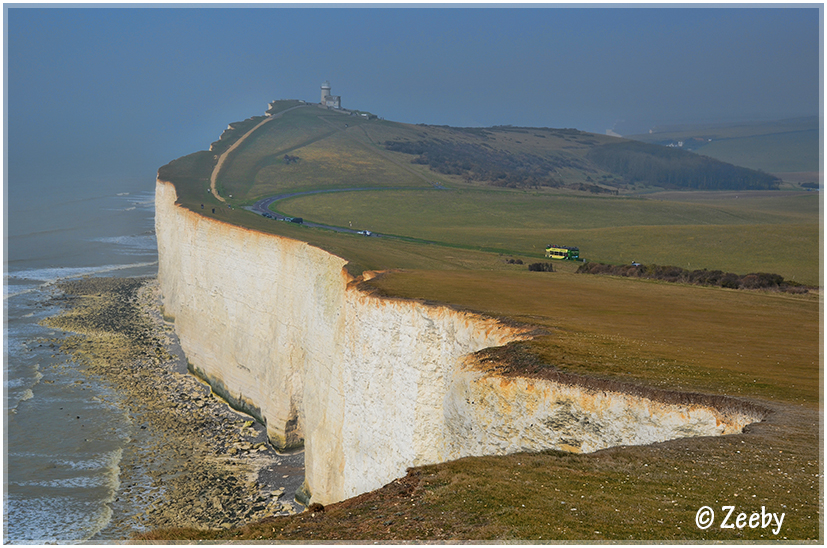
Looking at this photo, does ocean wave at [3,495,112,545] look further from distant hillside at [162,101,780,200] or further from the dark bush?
distant hillside at [162,101,780,200]

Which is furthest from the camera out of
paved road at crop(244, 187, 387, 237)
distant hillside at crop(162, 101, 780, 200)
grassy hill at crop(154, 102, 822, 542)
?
distant hillside at crop(162, 101, 780, 200)

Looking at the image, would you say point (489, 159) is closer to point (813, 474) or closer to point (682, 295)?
point (682, 295)

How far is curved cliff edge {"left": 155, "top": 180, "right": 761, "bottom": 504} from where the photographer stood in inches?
595

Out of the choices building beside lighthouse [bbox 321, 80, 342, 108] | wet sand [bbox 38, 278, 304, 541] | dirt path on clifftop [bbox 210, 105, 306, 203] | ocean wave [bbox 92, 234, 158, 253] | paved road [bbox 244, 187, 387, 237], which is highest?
building beside lighthouse [bbox 321, 80, 342, 108]

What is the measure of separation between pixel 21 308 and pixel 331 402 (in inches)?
1729

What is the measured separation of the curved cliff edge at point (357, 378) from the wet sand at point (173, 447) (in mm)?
1381

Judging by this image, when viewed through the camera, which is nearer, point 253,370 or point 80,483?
point 80,483

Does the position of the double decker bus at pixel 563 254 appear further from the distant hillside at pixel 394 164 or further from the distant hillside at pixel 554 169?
the distant hillside at pixel 554 169

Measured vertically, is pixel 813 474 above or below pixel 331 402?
above

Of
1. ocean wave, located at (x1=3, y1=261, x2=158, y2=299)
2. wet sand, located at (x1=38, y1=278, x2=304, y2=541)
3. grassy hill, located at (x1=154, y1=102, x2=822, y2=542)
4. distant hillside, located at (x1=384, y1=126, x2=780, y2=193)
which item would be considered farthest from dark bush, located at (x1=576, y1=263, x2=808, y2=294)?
distant hillside, located at (x1=384, y1=126, x2=780, y2=193)

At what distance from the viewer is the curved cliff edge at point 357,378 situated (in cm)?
1511

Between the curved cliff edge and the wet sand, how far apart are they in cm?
138

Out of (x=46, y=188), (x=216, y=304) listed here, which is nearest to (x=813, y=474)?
(x=216, y=304)

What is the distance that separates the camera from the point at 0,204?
31.0 m
